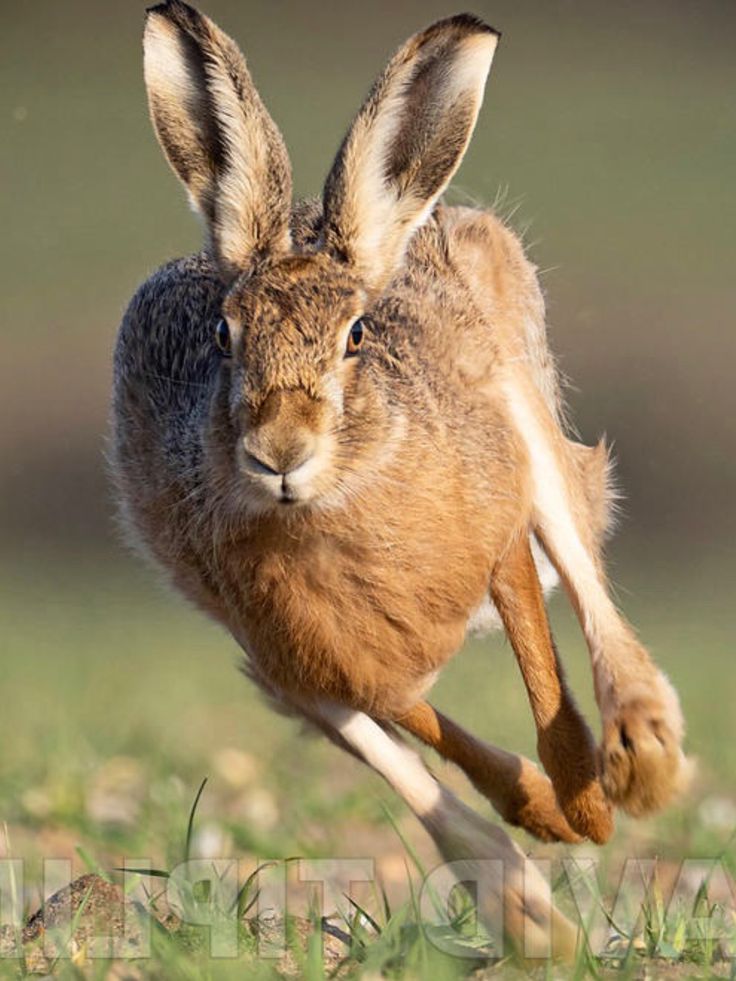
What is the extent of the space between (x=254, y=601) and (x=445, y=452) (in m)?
0.60

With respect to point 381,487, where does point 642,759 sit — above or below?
below

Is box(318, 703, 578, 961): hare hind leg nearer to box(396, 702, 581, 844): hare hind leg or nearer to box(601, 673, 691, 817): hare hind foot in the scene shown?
box(396, 702, 581, 844): hare hind leg

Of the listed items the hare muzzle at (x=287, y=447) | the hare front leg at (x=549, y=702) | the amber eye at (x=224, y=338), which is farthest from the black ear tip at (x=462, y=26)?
the hare front leg at (x=549, y=702)

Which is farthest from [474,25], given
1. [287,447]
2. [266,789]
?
[266,789]

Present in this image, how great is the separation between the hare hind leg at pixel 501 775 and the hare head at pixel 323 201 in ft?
3.21

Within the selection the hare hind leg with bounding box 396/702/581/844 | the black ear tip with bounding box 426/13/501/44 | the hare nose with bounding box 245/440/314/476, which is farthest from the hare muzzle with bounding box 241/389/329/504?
the hare hind leg with bounding box 396/702/581/844

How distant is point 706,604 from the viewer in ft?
40.5

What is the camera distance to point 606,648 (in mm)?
5508

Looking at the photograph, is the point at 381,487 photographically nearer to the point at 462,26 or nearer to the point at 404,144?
the point at 404,144

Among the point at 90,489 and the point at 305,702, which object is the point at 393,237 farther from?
the point at 90,489

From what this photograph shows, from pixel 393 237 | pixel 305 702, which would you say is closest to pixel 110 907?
pixel 305 702

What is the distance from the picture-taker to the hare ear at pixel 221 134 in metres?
5.28

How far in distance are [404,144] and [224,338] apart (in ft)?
2.34

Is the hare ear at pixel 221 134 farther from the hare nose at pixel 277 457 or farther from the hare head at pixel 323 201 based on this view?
the hare nose at pixel 277 457
